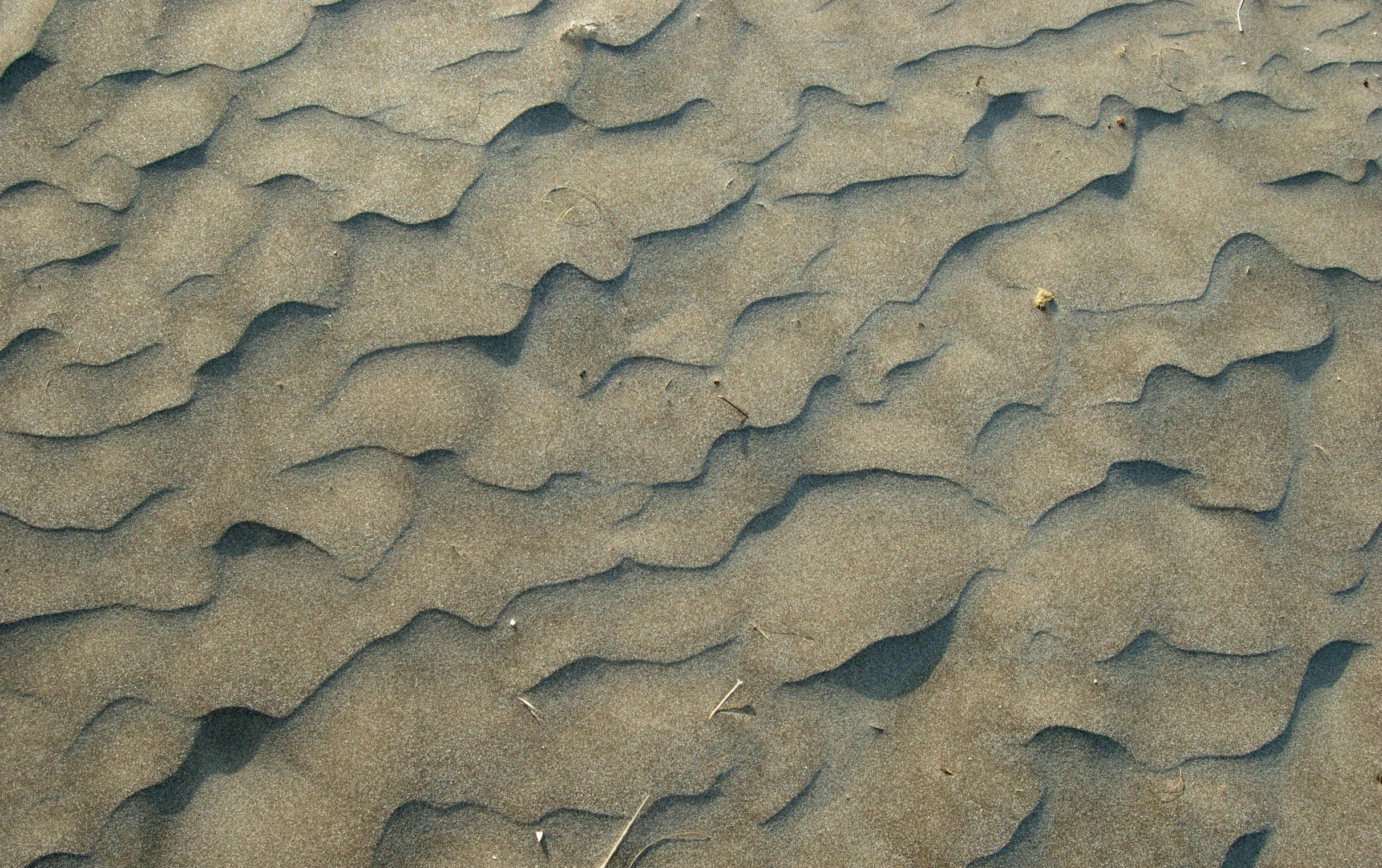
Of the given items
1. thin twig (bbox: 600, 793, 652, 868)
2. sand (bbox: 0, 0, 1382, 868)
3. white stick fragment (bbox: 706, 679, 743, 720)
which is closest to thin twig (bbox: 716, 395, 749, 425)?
sand (bbox: 0, 0, 1382, 868)

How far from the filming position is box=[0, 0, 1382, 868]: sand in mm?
1733

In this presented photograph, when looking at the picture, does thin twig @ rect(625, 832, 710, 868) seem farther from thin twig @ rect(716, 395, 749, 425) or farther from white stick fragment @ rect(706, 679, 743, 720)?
thin twig @ rect(716, 395, 749, 425)

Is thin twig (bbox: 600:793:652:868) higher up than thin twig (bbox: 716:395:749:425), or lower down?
lower down

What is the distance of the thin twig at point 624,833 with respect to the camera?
1681mm

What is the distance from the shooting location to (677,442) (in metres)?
1.97

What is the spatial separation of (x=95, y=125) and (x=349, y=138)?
1.89 ft

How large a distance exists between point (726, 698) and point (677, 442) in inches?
20.1

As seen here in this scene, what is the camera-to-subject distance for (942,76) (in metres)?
2.46

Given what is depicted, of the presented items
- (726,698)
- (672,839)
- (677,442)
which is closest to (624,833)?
(672,839)

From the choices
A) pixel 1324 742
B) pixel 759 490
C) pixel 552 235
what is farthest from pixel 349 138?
pixel 1324 742

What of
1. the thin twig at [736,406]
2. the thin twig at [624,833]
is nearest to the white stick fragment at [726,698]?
the thin twig at [624,833]

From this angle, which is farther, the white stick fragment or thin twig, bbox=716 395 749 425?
thin twig, bbox=716 395 749 425

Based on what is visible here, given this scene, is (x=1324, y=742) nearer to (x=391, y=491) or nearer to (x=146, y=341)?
(x=391, y=491)

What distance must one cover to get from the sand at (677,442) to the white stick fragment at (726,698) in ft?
0.09
